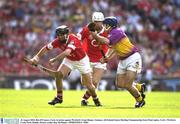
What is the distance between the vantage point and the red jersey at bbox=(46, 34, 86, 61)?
2123 cm

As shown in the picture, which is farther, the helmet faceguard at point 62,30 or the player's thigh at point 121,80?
the player's thigh at point 121,80

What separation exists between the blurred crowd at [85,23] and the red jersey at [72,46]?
50.8 feet

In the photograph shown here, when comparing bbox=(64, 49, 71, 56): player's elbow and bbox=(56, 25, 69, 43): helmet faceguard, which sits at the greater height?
bbox=(56, 25, 69, 43): helmet faceguard

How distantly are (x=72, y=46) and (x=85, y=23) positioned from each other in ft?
61.1

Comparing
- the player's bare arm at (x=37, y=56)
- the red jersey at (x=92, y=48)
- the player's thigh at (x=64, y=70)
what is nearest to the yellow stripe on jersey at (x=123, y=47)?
the player's thigh at (x=64, y=70)

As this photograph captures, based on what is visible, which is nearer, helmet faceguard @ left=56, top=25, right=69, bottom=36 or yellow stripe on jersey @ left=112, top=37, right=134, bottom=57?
helmet faceguard @ left=56, top=25, right=69, bottom=36

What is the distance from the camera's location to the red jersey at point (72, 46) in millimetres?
21234

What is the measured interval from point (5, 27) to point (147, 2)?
8342 mm

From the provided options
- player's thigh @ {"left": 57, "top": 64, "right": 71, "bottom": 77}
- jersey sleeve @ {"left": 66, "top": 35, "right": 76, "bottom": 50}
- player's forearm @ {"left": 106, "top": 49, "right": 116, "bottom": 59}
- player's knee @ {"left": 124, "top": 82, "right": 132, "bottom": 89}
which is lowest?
player's knee @ {"left": 124, "top": 82, "right": 132, "bottom": 89}

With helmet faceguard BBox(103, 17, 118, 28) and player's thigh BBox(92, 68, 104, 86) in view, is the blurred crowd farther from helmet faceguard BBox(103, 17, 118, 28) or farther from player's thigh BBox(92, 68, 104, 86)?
helmet faceguard BBox(103, 17, 118, 28)

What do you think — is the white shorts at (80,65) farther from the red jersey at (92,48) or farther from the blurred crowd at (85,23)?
the blurred crowd at (85,23)

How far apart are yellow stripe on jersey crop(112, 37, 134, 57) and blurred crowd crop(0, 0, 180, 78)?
15821mm

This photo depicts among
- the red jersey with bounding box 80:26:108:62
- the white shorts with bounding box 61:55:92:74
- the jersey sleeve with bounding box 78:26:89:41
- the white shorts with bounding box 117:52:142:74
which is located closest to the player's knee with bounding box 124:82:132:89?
the white shorts with bounding box 117:52:142:74

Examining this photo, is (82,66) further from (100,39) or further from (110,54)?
(100,39)
